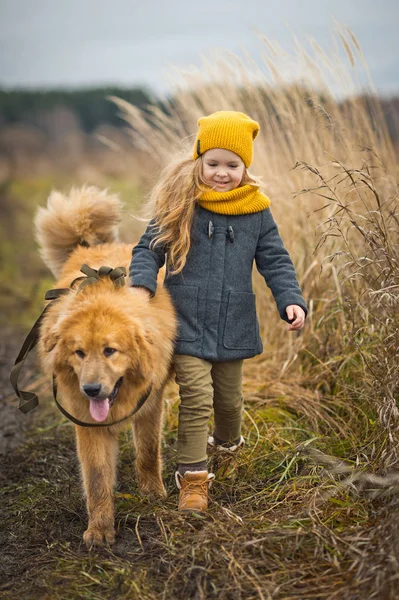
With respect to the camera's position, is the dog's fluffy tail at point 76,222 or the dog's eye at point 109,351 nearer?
the dog's eye at point 109,351

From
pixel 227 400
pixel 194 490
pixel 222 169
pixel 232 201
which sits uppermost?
pixel 222 169

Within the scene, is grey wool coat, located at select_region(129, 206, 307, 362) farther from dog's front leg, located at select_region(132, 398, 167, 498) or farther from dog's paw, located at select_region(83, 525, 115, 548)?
dog's paw, located at select_region(83, 525, 115, 548)


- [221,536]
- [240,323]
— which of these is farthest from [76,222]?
[221,536]

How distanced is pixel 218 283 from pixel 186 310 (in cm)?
20

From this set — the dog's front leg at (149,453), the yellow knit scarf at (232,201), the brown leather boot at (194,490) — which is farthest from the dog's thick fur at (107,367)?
the yellow knit scarf at (232,201)

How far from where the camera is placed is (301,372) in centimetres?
387

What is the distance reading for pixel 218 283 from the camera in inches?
112

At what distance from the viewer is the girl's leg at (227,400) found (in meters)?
2.96

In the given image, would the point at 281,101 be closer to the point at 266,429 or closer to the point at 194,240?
the point at 194,240

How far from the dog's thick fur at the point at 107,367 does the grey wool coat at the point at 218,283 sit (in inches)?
4.3

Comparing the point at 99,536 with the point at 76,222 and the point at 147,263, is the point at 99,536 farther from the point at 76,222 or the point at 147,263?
the point at 76,222

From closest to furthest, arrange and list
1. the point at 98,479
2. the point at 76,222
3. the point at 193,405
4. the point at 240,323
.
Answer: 1. the point at 98,479
2. the point at 193,405
3. the point at 240,323
4. the point at 76,222

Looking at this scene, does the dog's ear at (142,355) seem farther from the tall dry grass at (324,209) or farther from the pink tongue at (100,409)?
the tall dry grass at (324,209)

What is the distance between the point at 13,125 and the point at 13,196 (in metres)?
7.72
